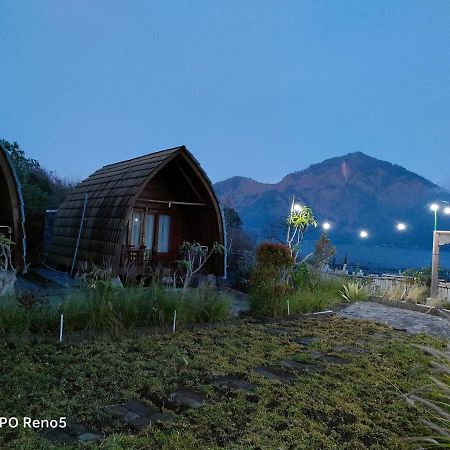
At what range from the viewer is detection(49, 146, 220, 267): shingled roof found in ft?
34.3

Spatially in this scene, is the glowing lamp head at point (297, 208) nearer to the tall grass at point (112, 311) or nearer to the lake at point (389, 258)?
the tall grass at point (112, 311)

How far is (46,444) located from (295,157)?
13314 cm

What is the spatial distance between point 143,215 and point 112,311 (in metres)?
7.39

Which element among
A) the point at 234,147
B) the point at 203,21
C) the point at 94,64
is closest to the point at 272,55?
the point at 203,21

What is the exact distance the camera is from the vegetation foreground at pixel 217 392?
326 cm

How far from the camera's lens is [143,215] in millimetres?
13344

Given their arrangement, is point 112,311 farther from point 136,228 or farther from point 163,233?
point 163,233

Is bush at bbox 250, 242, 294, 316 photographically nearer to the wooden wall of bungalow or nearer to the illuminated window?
the wooden wall of bungalow

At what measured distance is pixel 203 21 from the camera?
5453cm

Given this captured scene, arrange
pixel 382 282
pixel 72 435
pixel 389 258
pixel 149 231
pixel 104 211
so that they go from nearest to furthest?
pixel 72 435 < pixel 104 211 < pixel 149 231 < pixel 382 282 < pixel 389 258

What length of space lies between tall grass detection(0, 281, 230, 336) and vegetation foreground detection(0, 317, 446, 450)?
1.47 feet

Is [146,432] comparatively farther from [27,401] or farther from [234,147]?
[234,147]

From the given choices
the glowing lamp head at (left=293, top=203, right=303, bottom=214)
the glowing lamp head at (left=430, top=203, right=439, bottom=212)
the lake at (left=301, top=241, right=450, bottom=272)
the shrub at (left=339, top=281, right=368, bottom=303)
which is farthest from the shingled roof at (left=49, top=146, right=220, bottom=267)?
the lake at (left=301, top=241, right=450, bottom=272)

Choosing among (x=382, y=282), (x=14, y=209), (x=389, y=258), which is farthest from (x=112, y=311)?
(x=389, y=258)
